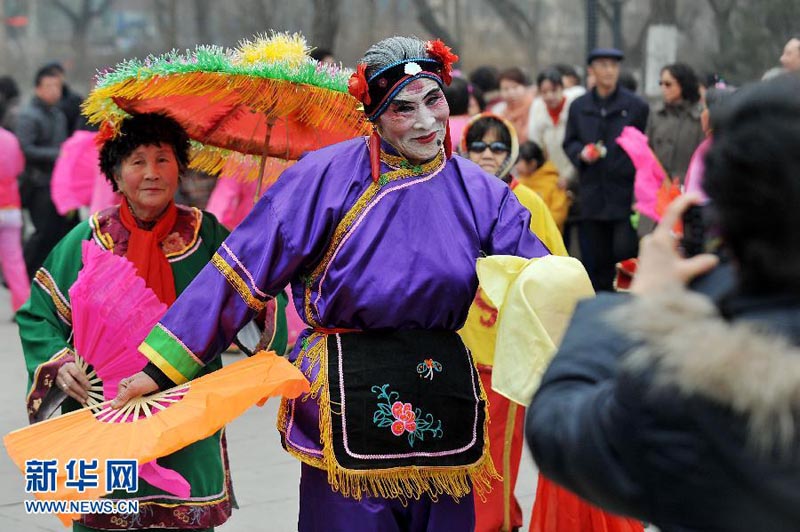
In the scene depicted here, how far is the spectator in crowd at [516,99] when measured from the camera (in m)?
10.6

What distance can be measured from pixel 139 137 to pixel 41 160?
6.58 m

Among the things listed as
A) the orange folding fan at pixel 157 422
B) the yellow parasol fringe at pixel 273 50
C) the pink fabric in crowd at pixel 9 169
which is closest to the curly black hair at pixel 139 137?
the yellow parasol fringe at pixel 273 50

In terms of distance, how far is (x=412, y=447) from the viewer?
3500mm

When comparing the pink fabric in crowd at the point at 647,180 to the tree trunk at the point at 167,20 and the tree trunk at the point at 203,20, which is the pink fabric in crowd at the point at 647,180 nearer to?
the tree trunk at the point at 203,20

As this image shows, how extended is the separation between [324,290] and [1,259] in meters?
6.77

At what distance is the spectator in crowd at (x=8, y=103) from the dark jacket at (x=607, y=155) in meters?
5.62

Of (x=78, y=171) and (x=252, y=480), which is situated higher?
(x=78, y=171)

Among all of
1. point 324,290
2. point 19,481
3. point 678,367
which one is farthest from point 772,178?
point 19,481

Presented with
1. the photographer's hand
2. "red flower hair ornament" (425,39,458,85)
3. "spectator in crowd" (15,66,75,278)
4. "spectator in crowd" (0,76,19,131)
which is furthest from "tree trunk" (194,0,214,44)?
the photographer's hand

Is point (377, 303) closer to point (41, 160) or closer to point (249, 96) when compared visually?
point (249, 96)

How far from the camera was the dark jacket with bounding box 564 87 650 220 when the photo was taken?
895cm

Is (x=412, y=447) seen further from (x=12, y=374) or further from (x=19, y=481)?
(x=12, y=374)

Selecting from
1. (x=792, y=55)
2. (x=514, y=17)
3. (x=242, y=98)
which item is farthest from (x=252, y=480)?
(x=514, y=17)

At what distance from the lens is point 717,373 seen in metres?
1.62
